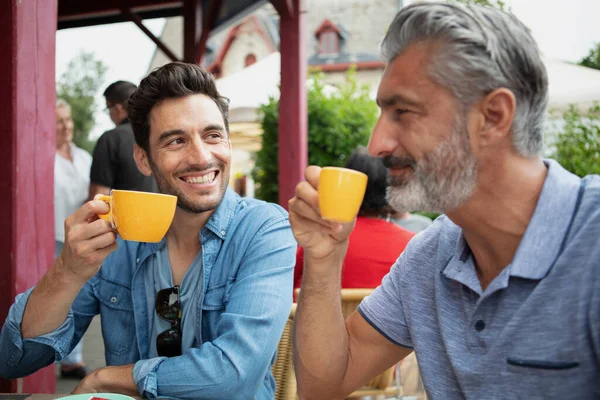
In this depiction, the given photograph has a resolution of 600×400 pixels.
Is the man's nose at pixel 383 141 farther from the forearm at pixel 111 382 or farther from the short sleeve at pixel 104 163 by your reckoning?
the short sleeve at pixel 104 163

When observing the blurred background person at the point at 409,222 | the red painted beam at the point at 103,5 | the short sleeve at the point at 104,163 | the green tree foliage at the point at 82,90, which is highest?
the green tree foliage at the point at 82,90

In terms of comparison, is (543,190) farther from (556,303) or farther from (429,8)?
(429,8)

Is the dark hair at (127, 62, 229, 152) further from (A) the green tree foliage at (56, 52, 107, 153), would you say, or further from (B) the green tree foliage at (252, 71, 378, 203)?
(A) the green tree foliage at (56, 52, 107, 153)

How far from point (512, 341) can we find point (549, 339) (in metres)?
0.08

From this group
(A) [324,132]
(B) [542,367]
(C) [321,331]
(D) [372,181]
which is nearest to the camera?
(B) [542,367]

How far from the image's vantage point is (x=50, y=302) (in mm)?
1799

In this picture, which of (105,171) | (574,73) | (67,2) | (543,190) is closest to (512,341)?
(543,190)

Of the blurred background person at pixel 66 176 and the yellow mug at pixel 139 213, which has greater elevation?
the blurred background person at pixel 66 176

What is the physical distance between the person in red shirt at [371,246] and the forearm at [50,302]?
137cm

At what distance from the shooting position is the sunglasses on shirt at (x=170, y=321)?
6.52 feet

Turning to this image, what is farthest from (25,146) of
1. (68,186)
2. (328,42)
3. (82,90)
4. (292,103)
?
(82,90)

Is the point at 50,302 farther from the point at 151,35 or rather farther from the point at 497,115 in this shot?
the point at 151,35

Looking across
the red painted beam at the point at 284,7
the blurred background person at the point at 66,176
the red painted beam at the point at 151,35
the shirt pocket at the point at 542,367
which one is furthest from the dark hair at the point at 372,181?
the red painted beam at the point at 151,35

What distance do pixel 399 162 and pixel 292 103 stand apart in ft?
15.4
